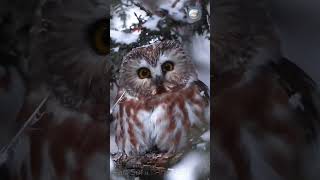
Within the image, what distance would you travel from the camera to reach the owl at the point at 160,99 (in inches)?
93.1

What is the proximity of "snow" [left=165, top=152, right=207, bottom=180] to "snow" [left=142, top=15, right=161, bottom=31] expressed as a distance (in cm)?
66

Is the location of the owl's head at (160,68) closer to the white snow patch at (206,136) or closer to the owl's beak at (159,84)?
the owl's beak at (159,84)

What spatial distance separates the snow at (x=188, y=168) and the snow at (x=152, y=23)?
66 cm

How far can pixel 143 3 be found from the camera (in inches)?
95.5

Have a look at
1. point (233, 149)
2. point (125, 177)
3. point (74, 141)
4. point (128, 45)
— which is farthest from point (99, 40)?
point (233, 149)

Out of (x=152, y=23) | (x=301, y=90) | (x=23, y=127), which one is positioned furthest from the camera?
(x=23, y=127)

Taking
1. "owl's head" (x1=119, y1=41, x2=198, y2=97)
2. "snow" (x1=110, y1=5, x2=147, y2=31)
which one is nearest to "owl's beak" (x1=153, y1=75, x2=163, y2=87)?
"owl's head" (x1=119, y1=41, x2=198, y2=97)

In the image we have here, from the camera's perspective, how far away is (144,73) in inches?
93.4

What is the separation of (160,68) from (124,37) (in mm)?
258

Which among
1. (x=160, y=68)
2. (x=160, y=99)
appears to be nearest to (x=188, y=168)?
(x=160, y=99)

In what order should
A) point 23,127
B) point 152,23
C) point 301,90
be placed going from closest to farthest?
point 301,90
point 152,23
point 23,127

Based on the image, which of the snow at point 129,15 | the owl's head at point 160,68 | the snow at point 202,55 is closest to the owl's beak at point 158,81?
the owl's head at point 160,68

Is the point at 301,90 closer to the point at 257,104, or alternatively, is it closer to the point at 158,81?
the point at 257,104

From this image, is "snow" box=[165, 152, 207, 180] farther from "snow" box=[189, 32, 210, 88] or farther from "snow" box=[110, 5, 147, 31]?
"snow" box=[110, 5, 147, 31]
